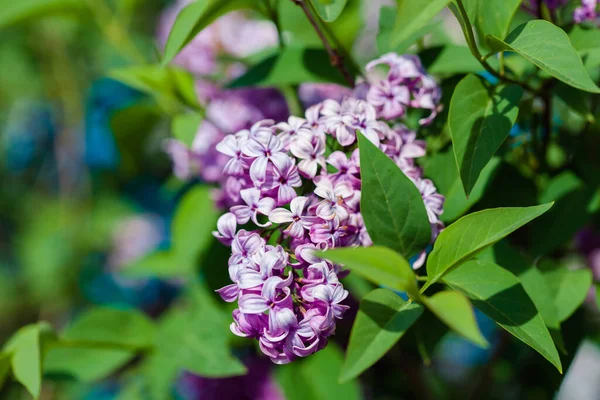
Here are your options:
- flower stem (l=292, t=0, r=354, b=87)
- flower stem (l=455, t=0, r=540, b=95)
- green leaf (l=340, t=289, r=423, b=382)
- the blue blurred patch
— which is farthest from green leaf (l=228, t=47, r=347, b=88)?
the blue blurred patch

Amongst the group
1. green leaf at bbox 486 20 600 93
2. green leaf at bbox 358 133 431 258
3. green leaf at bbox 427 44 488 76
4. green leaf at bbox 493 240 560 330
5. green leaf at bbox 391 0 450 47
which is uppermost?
green leaf at bbox 391 0 450 47

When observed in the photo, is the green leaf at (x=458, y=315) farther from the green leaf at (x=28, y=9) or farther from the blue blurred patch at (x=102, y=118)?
the blue blurred patch at (x=102, y=118)

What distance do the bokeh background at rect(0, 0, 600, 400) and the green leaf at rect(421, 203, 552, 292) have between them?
112 millimetres

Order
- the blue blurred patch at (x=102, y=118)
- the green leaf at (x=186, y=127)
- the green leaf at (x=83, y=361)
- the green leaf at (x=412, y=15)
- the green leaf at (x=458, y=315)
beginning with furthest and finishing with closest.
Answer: the blue blurred patch at (x=102, y=118) < the green leaf at (x=83, y=361) < the green leaf at (x=186, y=127) < the green leaf at (x=412, y=15) < the green leaf at (x=458, y=315)

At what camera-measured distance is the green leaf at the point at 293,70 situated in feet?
1.89

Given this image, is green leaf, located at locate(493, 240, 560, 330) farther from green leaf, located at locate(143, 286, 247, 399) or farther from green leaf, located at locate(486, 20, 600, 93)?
green leaf, located at locate(143, 286, 247, 399)

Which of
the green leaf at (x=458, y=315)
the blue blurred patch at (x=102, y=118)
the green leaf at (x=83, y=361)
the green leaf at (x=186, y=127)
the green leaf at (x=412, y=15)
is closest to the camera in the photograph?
the green leaf at (x=458, y=315)

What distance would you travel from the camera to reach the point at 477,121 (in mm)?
437

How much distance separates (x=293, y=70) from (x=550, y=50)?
24 centimetres

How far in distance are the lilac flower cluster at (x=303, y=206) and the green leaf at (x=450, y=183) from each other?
0.06 ft

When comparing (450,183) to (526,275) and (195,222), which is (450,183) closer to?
(526,275)

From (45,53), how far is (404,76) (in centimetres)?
129

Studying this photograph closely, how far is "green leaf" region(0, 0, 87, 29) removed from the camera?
0.74 m

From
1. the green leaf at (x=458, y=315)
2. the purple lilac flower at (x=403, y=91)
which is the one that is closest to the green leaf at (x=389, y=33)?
the purple lilac flower at (x=403, y=91)
